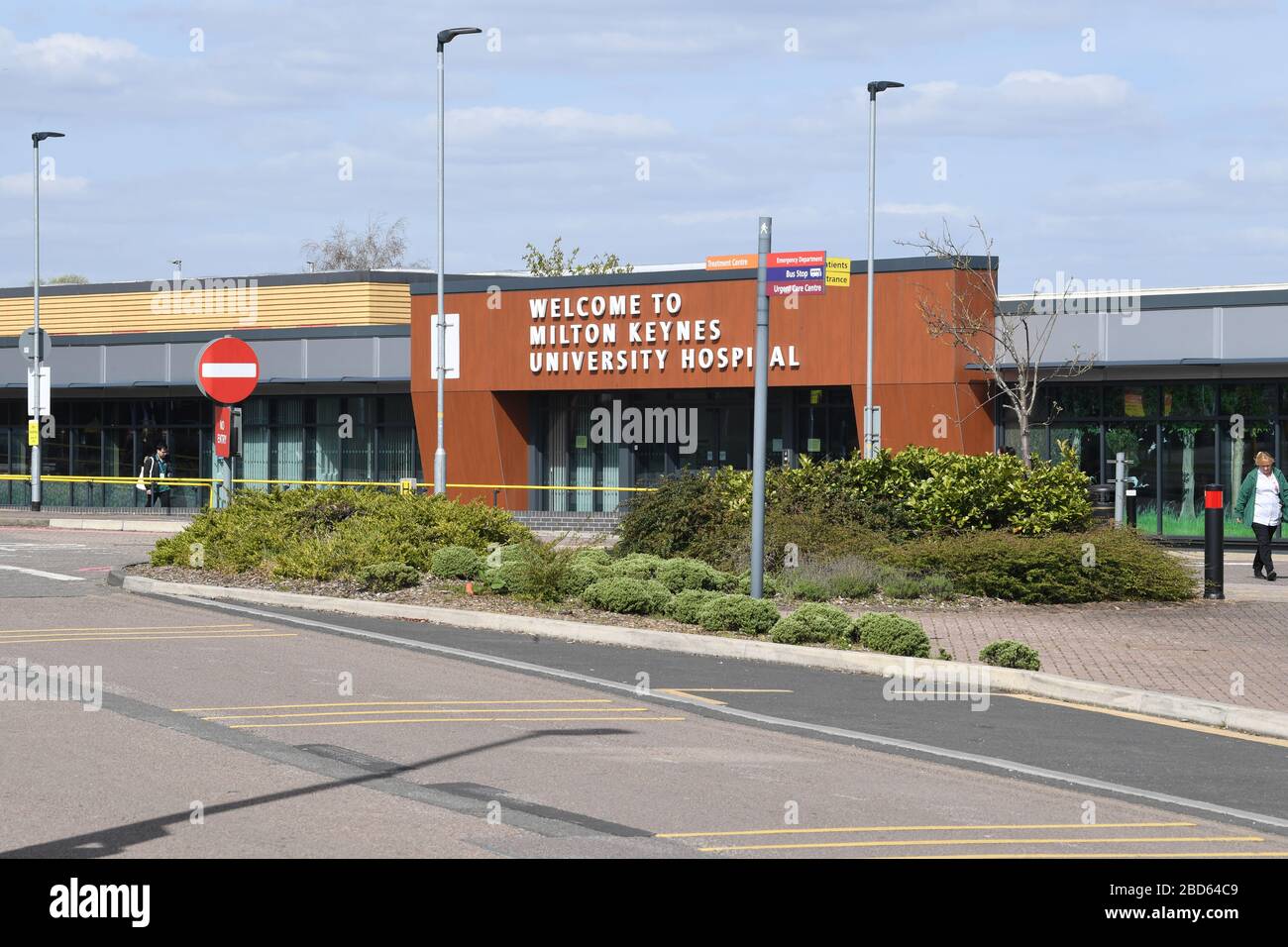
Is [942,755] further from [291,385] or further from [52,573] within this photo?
[291,385]

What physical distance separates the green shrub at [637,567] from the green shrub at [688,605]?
1.46 meters

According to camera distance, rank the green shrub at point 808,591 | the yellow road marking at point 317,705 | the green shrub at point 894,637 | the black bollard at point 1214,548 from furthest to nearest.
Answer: the black bollard at point 1214,548 → the green shrub at point 808,591 → the green shrub at point 894,637 → the yellow road marking at point 317,705

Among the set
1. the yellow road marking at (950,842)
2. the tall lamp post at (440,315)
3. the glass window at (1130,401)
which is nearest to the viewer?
the yellow road marking at (950,842)

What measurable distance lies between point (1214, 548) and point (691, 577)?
20.7ft

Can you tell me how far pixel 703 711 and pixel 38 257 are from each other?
3340 cm

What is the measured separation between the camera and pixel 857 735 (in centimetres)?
1071

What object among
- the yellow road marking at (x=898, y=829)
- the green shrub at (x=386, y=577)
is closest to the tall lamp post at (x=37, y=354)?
the green shrub at (x=386, y=577)

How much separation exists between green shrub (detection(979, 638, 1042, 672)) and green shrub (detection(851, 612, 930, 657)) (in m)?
0.73

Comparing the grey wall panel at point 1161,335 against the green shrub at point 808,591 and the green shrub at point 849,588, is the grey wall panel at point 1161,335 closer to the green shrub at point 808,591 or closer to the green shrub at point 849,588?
the green shrub at point 849,588

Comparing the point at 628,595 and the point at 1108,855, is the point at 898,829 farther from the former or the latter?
the point at 628,595

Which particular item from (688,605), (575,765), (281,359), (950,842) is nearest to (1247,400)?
(688,605)

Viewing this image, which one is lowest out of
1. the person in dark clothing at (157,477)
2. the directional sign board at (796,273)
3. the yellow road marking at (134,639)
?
the yellow road marking at (134,639)

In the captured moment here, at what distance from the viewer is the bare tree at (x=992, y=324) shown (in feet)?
106
